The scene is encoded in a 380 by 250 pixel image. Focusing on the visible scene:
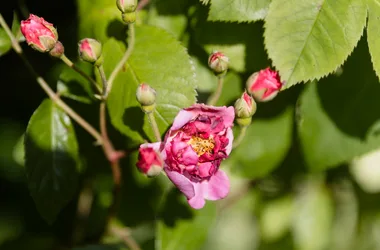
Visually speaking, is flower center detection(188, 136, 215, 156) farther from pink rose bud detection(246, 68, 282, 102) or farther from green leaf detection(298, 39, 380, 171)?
green leaf detection(298, 39, 380, 171)

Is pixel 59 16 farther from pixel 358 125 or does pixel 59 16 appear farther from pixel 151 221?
pixel 358 125

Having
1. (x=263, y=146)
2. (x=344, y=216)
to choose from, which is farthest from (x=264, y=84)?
(x=344, y=216)

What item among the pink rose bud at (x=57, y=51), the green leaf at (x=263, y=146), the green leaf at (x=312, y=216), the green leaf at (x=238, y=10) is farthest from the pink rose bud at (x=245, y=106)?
the green leaf at (x=312, y=216)

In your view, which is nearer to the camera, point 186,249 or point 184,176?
point 184,176

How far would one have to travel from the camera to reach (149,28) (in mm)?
1290

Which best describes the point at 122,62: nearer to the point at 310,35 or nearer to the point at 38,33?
the point at 38,33

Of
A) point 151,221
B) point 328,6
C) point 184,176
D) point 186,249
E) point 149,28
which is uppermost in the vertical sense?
point 328,6

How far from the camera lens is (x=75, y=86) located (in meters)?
1.34

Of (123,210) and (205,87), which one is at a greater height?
(205,87)

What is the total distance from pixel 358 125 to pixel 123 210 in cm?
71

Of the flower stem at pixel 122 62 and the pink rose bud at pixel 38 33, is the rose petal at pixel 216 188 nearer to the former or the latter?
the flower stem at pixel 122 62

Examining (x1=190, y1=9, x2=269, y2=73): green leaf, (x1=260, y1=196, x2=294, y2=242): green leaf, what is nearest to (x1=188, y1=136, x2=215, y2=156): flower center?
(x1=190, y1=9, x2=269, y2=73): green leaf

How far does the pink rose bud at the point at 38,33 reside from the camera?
1083mm

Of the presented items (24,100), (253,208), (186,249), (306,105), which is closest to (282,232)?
(253,208)
